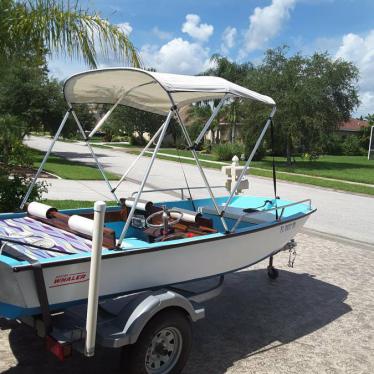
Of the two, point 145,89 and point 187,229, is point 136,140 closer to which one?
point 145,89

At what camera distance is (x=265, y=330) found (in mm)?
5105

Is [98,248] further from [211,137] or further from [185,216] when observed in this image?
[211,137]

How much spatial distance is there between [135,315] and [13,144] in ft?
22.6

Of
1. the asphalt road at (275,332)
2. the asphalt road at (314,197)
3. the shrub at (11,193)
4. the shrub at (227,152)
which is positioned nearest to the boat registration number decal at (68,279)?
the asphalt road at (275,332)

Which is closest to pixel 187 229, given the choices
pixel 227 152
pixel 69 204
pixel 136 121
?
pixel 69 204

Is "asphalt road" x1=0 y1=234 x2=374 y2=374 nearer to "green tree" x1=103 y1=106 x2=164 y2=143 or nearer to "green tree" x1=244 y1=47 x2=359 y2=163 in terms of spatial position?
"green tree" x1=244 y1=47 x2=359 y2=163

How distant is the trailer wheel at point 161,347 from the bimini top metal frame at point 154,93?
0.74 meters

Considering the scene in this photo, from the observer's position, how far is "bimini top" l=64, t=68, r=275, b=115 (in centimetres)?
441

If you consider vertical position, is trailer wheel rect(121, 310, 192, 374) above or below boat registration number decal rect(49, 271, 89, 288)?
below

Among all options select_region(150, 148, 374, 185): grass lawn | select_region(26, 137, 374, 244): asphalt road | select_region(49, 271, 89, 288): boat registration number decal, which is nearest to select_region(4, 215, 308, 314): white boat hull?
select_region(49, 271, 89, 288): boat registration number decal

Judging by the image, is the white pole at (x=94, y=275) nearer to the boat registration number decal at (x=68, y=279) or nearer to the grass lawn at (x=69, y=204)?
the boat registration number decal at (x=68, y=279)

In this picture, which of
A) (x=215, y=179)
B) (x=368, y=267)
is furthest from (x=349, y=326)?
(x=215, y=179)

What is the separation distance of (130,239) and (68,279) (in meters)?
1.91

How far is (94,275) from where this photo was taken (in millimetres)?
3242
